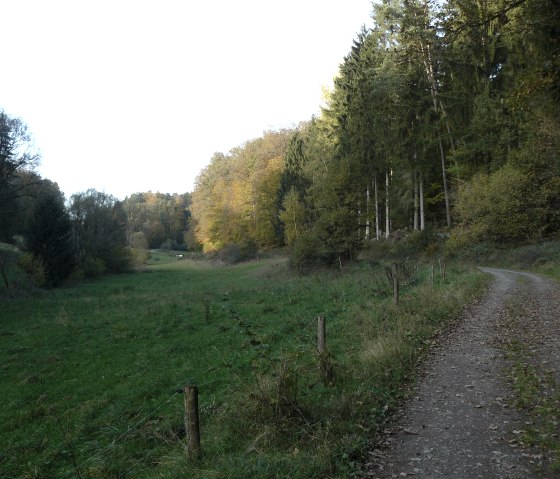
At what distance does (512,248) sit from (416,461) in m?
29.7

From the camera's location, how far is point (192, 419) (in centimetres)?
532

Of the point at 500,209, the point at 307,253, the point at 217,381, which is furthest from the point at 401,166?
the point at 217,381

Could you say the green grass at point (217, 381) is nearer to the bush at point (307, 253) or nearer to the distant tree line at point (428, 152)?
the distant tree line at point (428, 152)

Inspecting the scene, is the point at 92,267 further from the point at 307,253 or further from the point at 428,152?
the point at 428,152

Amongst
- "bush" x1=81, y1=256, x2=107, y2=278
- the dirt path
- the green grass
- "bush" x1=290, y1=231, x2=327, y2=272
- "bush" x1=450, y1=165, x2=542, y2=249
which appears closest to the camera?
the dirt path

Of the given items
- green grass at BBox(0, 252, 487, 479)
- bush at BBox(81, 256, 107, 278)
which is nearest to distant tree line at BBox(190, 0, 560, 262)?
green grass at BBox(0, 252, 487, 479)

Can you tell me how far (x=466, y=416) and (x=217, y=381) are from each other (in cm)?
647

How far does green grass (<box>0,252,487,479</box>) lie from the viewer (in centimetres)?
568

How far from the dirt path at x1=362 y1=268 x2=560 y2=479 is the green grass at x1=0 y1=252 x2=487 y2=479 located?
38cm

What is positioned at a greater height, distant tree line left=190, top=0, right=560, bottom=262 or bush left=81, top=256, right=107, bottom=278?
distant tree line left=190, top=0, right=560, bottom=262

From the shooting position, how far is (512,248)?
30.5 metres

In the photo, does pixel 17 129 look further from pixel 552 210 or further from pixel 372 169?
pixel 552 210

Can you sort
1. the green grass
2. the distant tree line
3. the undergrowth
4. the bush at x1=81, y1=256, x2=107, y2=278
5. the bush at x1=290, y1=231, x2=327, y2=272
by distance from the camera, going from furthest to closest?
the bush at x1=81, y1=256, x2=107, y2=278
the bush at x1=290, y1=231, x2=327, y2=272
the distant tree line
the green grass
the undergrowth

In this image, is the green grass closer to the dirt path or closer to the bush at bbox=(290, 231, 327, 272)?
the dirt path
